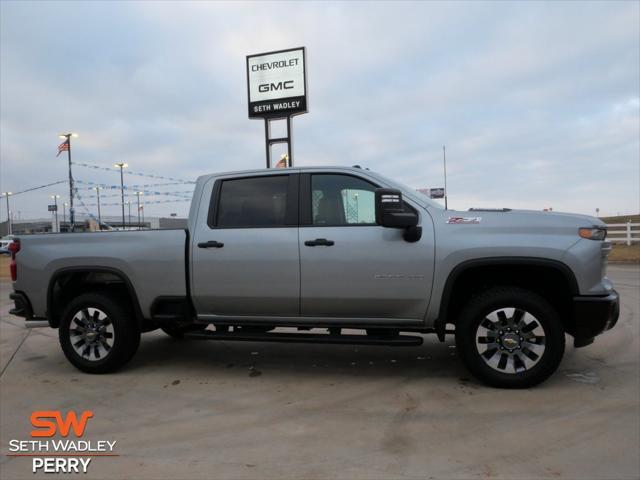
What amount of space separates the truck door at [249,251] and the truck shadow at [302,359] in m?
0.71

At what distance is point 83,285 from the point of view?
16.7 ft

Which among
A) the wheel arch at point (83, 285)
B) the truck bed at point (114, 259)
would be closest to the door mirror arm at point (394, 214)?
the truck bed at point (114, 259)

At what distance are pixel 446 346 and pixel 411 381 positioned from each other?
1.39 m

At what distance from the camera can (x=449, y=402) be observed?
3.79 m

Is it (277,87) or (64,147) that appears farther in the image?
(64,147)

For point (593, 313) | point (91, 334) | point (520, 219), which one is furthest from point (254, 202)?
point (593, 313)

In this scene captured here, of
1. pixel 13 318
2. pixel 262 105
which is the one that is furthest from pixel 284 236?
pixel 262 105

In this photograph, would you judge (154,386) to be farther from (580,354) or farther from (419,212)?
(580,354)

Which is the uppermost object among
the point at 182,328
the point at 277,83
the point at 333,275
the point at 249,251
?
the point at 277,83

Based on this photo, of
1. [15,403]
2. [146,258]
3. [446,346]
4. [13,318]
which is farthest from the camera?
[13,318]

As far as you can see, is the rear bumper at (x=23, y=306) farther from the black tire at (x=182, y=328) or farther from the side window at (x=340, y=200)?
the side window at (x=340, y=200)

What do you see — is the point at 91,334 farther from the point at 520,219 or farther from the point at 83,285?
the point at 520,219
